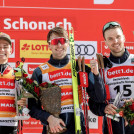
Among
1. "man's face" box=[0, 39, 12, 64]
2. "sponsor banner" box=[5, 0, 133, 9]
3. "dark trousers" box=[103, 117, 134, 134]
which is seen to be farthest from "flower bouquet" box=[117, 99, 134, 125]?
"sponsor banner" box=[5, 0, 133, 9]

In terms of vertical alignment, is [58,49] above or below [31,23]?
below

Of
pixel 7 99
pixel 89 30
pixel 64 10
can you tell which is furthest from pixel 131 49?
pixel 7 99

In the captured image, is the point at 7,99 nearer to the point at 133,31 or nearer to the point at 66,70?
the point at 66,70

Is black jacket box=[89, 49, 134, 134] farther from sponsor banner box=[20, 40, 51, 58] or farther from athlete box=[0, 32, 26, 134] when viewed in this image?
sponsor banner box=[20, 40, 51, 58]

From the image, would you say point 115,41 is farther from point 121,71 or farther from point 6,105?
point 6,105

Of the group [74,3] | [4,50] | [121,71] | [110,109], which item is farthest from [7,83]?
[74,3]

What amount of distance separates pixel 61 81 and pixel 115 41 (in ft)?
2.68

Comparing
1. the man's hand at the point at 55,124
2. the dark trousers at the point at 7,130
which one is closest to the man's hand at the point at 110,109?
the man's hand at the point at 55,124

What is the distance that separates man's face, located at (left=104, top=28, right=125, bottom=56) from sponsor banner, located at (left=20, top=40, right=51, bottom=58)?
6.45 feet

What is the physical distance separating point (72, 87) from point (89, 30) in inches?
86.4

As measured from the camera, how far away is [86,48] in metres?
5.86

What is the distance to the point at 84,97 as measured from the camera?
3930 millimetres

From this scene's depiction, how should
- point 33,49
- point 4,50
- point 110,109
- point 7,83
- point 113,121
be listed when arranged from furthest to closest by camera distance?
point 33,49, point 4,50, point 7,83, point 113,121, point 110,109

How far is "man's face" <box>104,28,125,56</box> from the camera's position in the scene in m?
4.00
